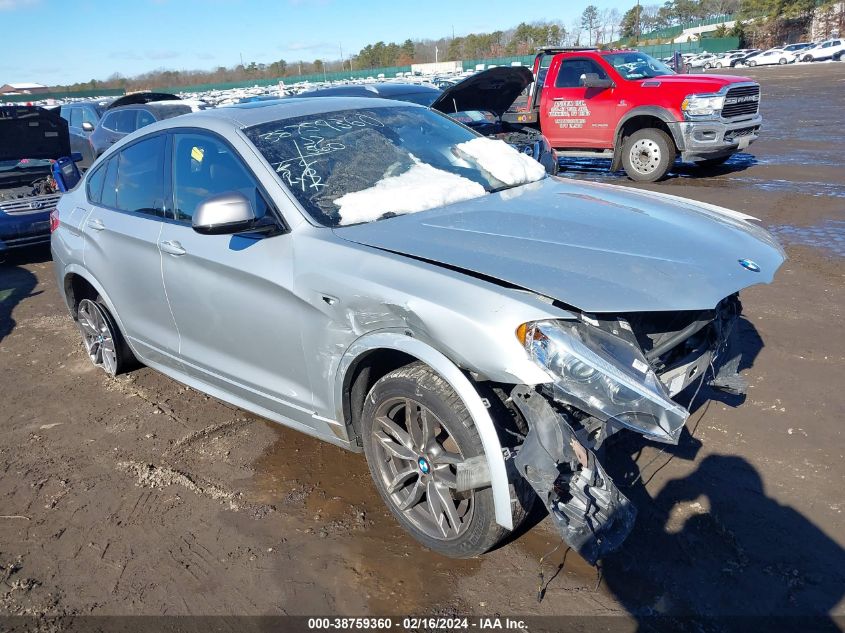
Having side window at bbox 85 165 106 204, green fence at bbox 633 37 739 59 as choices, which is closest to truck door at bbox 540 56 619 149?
side window at bbox 85 165 106 204

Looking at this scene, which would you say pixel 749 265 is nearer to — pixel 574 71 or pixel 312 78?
pixel 574 71

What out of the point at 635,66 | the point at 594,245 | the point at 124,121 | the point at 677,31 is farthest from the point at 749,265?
the point at 677,31

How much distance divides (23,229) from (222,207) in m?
6.73

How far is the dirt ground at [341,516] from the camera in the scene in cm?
268

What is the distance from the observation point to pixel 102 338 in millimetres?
4941

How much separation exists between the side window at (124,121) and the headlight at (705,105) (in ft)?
30.6

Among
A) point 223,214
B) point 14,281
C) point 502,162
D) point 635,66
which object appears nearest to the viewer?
point 223,214

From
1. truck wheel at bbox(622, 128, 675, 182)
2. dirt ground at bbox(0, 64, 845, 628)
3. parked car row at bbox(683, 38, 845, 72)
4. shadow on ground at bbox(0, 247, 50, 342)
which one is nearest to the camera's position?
dirt ground at bbox(0, 64, 845, 628)

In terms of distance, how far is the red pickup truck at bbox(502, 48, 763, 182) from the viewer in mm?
10297

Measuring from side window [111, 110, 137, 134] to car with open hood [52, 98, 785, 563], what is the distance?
8.69m

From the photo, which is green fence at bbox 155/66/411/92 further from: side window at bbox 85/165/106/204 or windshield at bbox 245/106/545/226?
windshield at bbox 245/106/545/226

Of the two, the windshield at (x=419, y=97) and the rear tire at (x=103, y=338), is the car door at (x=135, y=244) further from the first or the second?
the windshield at (x=419, y=97)

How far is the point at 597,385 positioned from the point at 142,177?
310 centimetres

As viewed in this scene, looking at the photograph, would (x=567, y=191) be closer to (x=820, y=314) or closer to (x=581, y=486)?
(x=581, y=486)
